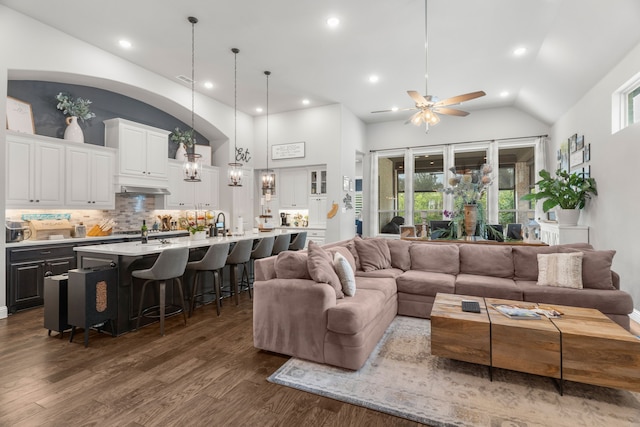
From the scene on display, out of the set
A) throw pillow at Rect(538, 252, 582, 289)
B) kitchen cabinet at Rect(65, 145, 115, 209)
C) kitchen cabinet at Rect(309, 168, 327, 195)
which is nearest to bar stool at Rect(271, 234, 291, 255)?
kitchen cabinet at Rect(309, 168, 327, 195)

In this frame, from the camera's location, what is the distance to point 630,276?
3.94 meters

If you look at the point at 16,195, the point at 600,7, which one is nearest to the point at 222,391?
the point at 16,195

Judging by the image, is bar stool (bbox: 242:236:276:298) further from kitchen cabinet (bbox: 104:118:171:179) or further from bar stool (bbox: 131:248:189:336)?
kitchen cabinet (bbox: 104:118:171:179)

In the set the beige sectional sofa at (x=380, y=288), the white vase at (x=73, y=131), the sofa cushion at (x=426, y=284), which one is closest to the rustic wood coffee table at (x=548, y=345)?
the beige sectional sofa at (x=380, y=288)

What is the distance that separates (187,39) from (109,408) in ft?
15.1

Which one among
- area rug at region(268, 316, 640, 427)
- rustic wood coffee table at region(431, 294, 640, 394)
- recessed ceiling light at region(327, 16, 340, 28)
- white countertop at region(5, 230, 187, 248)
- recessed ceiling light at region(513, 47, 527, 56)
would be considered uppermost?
recessed ceiling light at region(327, 16, 340, 28)

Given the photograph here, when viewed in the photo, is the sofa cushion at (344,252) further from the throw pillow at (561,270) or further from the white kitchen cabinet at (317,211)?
the white kitchen cabinet at (317,211)

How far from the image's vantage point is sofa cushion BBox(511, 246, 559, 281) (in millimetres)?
3889

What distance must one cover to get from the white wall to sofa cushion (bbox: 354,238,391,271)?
2.85m

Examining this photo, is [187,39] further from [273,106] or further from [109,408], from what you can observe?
[109,408]

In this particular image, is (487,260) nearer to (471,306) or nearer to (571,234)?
(471,306)

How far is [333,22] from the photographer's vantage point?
4250 millimetres

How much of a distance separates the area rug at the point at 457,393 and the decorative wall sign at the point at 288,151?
5.59 meters

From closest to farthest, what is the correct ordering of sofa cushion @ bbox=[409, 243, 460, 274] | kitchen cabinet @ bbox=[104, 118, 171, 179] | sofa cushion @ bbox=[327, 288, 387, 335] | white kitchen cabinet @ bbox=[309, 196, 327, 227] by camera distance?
sofa cushion @ bbox=[327, 288, 387, 335] < sofa cushion @ bbox=[409, 243, 460, 274] < kitchen cabinet @ bbox=[104, 118, 171, 179] < white kitchen cabinet @ bbox=[309, 196, 327, 227]
